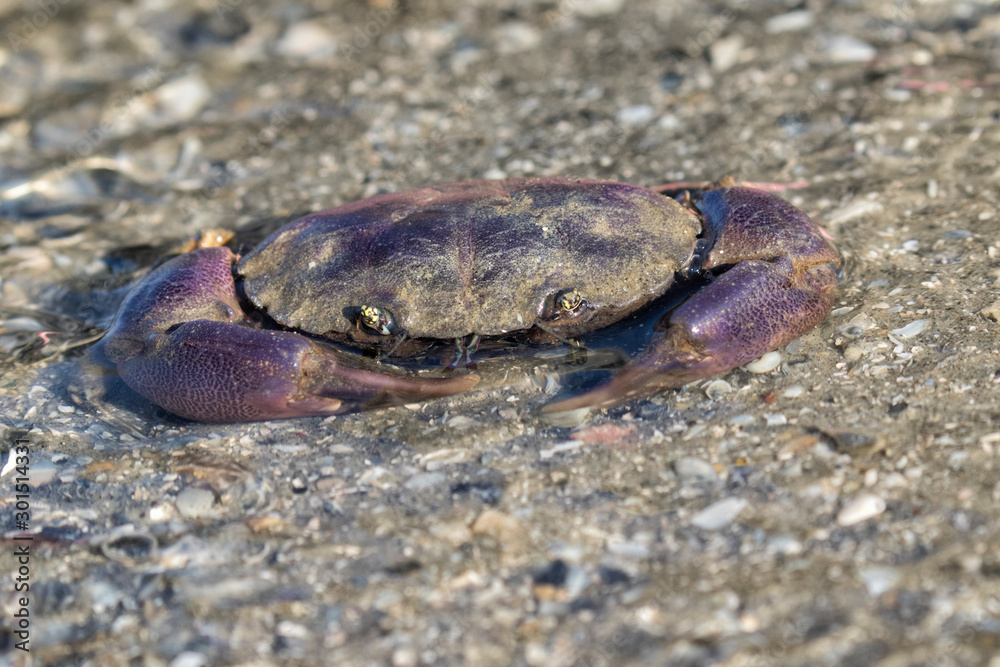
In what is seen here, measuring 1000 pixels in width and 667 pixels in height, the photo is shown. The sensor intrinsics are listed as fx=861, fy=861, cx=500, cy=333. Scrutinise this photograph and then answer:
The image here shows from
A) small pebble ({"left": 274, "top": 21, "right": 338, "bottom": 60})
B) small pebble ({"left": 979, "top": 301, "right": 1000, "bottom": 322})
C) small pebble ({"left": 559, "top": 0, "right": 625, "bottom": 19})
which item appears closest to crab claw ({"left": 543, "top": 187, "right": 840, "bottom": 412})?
small pebble ({"left": 979, "top": 301, "right": 1000, "bottom": 322})

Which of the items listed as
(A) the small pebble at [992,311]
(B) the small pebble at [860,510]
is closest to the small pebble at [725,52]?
(A) the small pebble at [992,311]

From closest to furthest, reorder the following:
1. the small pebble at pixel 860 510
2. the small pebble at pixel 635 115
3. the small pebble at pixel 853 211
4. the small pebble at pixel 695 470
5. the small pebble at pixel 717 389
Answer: the small pebble at pixel 860 510
the small pebble at pixel 695 470
the small pebble at pixel 717 389
the small pebble at pixel 853 211
the small pebble at pixel 635 115

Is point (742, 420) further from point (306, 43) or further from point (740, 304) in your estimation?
point (306, 43)

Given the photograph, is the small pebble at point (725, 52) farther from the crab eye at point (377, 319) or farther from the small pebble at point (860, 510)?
the small pebble at point (860, 510)

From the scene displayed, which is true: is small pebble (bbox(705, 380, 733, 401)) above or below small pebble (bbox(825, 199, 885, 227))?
below

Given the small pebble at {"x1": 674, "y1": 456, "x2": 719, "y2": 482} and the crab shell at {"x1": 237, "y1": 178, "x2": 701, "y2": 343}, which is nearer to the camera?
the small pebble at {"x1": 674, "y1": 456, "x2": 719, "y2": 482}

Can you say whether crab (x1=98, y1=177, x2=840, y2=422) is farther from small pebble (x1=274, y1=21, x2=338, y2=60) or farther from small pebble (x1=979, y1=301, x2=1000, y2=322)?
small pebble (x1=274, y1=21, x2=338, y2=60)

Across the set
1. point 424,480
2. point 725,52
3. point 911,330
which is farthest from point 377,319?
point 725,52
